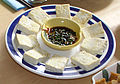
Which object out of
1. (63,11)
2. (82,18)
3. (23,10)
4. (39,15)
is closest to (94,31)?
(82,18)

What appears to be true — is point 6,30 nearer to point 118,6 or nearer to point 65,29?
point 65,29

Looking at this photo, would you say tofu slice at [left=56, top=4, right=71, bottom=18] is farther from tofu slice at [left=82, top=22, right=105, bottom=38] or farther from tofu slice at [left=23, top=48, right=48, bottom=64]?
tofu slice at [left=23, top=48, right=48, bottom=64]

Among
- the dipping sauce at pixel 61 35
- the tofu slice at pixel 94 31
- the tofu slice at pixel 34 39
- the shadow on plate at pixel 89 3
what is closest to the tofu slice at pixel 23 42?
the tofu slice at pixel 34 39

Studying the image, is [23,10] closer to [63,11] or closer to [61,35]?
[63,11]

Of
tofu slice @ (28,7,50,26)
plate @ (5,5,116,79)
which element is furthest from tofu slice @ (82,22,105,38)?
tofu slice @ (28,7,50,26)

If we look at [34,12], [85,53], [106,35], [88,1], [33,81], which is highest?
[88,1]

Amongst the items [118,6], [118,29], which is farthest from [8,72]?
[118,6]
